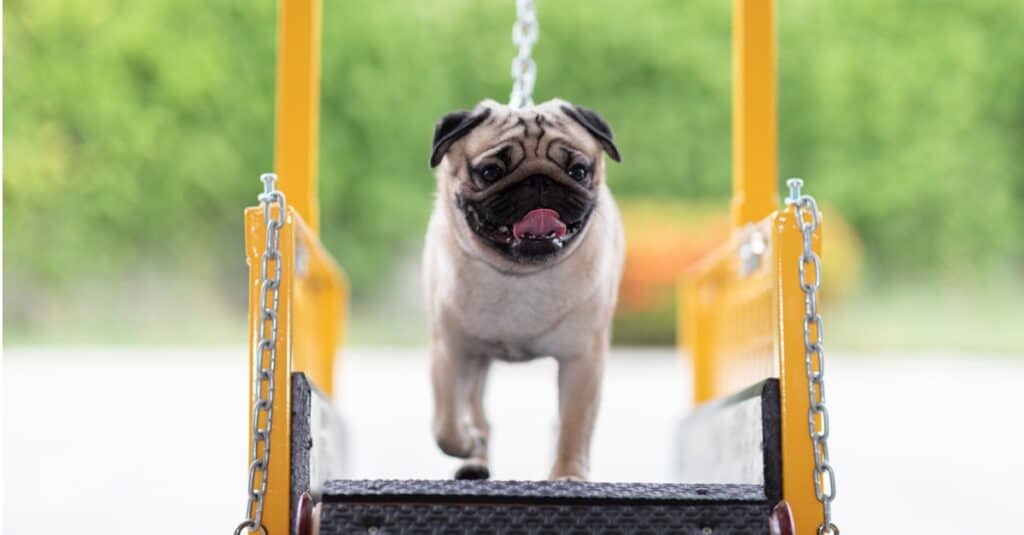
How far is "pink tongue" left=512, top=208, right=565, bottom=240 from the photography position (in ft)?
7.52

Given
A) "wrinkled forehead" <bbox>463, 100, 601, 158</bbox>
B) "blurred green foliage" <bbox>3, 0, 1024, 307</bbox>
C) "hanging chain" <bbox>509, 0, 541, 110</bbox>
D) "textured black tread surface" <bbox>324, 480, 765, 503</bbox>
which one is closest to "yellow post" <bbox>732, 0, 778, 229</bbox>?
"hanging chain" <bbox>509, 0, 541, 110</bbox>

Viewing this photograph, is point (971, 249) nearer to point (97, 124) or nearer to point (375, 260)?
point (375, 260)

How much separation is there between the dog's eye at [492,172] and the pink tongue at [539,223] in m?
0.11

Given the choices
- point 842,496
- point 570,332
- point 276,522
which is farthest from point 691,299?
point 276,522

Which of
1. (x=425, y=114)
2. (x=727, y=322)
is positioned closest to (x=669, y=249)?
(x=425, y=114)

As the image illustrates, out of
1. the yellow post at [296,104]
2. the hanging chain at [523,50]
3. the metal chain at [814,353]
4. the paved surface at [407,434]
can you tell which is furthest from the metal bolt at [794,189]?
the paved surface at [407,434]

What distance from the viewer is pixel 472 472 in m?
2.82

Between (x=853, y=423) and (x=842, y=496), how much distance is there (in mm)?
2916

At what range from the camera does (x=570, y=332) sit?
253cm

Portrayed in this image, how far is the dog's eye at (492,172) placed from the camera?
233cm

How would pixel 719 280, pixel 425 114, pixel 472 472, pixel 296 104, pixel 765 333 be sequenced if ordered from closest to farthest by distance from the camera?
1. pixel 472 472
2. pixel 765 333
3. pixel 296 104
4. pixel 719 280
5. pixel 425 114

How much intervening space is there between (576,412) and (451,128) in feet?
2.33

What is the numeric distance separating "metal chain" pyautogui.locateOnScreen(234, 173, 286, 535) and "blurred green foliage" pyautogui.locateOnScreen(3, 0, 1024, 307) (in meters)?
10.4

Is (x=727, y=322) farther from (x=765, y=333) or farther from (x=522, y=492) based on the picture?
(x=522, y=492)
